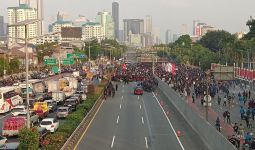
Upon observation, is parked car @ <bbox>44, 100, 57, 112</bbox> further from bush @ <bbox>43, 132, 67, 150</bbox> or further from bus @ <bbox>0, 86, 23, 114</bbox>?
bush @ <bbox>43, 132, 67, 150</bbox>

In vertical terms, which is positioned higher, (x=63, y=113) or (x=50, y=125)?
(x=50, y=125)

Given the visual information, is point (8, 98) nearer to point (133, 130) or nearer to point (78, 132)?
point (133, 130)

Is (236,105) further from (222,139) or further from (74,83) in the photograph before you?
(222,139)

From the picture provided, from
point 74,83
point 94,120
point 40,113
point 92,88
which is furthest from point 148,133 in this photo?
point 74,83

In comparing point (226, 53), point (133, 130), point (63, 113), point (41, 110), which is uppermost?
point (226, 53)

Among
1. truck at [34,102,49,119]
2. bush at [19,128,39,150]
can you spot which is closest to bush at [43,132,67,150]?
bush at [19,128,39,150]

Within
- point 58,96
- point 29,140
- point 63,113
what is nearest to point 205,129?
point 29,140

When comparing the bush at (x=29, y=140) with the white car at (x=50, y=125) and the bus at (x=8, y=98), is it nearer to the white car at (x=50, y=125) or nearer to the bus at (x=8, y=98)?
the white car at (x=50, y=125)
